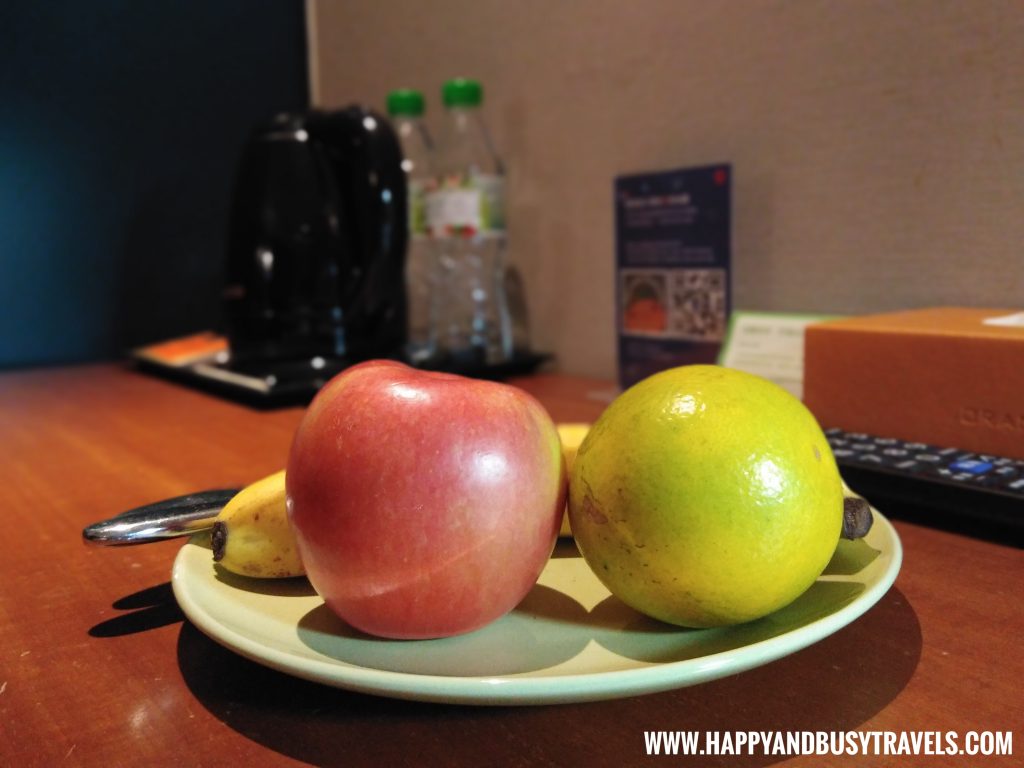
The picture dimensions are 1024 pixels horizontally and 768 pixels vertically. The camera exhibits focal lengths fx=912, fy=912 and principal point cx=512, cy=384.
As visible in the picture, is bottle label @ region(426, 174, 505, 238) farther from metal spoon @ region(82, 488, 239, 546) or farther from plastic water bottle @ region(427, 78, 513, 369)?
metal spoon @ region(82, 488, 239, 546)

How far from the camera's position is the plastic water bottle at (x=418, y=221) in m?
1.25

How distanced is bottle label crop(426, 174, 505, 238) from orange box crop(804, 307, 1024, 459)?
0.56 metres

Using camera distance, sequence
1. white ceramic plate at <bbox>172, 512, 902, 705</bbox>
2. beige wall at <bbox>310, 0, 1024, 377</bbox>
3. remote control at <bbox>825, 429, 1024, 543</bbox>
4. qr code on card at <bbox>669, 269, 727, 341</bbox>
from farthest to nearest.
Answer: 1. qr code on card at <bbox>669, 269, 727, 341</bbox>
2. beige wall at <bbox>310, 0, 1024, 377</bbox>
3. remote control at <bbox>825, 429, 1024, 543</bbox>
4. white ceramic plate at <bbox>172, 512, 902, 705</bbox>

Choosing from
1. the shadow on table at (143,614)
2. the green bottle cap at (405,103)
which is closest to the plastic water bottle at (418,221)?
the green bottle cap at (405,103)

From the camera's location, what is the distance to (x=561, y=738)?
342 mm

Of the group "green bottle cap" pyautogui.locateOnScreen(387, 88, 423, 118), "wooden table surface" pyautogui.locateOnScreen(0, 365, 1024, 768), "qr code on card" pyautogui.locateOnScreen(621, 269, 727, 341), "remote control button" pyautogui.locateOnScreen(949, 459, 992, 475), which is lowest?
"wooden table surface" pyautogui.locateOnScreen(0, 365, 1024, 768)

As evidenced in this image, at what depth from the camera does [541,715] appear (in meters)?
0.36

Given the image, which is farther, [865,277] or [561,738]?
[865,277]

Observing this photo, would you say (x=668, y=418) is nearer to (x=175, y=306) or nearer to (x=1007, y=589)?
(x=1007, y=589)

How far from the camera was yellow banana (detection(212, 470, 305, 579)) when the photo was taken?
0.45 m

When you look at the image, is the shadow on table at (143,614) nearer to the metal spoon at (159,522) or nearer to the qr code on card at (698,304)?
the metal spoon at (159,522)

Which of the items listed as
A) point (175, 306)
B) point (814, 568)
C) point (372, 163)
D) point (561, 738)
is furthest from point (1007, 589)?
point (175, 306)

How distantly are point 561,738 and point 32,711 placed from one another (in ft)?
0.73

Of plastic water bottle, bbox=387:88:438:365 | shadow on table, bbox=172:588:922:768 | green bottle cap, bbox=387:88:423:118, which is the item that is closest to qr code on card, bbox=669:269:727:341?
plastic water bottle, bbox=387:88:438:365
